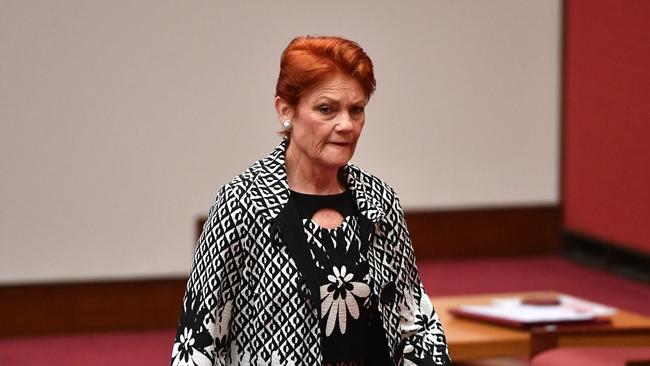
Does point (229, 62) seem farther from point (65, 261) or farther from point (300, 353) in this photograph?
point (300, 353)

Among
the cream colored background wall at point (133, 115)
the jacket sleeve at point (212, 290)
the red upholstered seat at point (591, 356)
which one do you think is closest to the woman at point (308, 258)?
the jacket sleeve at point (212, 290)

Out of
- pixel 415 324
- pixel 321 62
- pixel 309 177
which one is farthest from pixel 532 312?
pixel 321 62

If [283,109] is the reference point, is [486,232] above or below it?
above

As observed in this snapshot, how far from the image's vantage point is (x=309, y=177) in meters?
2.29

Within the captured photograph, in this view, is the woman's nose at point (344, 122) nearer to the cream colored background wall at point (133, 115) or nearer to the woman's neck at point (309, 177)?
the woman's neck at point (309, 177)

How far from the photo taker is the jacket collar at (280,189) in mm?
2209

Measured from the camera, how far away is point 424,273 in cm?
684

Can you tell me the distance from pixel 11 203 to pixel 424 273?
89.7 inches

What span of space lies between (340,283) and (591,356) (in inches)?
66.7

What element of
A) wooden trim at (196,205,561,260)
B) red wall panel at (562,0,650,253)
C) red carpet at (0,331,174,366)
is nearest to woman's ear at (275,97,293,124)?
red carpet at (0,331,174,366)

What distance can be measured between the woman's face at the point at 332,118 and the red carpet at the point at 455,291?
313 centimetres

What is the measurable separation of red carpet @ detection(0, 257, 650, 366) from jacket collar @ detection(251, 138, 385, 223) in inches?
119

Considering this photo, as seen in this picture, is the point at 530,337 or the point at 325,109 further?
the point at 530,337

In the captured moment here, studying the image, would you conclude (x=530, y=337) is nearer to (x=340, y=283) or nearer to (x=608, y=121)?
(x=340, y=283)
